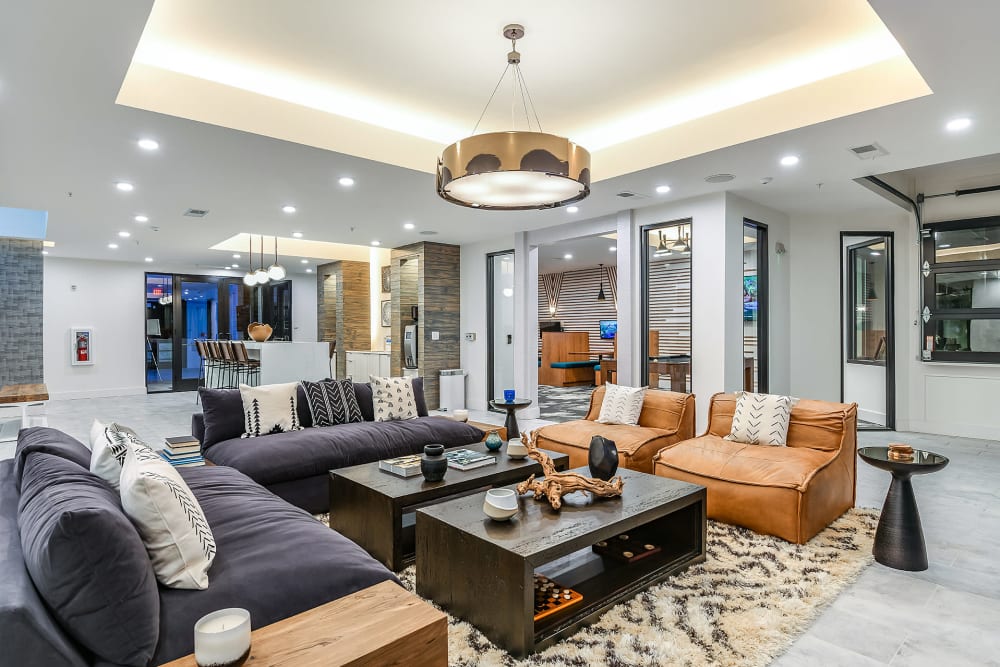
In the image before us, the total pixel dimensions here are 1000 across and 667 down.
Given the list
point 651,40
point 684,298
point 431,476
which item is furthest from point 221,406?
point 684,298

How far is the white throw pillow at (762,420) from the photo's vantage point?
3732mm

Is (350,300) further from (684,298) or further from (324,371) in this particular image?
(684,298)

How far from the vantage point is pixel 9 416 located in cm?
820

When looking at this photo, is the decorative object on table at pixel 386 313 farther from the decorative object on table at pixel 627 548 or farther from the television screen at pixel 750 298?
the decorative object on table at pixel 627 548

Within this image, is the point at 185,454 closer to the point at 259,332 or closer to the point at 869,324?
the point at 259,332

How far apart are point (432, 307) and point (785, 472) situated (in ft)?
19.7

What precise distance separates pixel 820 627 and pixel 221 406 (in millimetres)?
3719

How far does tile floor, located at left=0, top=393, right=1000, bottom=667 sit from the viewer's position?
207 centimetres

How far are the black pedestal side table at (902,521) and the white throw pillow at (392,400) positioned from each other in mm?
3220

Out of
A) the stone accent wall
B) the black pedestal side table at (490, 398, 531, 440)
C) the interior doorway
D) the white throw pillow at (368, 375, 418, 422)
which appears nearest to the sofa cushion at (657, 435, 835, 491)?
the black pedestal side table at (490, 398, 531, 440)

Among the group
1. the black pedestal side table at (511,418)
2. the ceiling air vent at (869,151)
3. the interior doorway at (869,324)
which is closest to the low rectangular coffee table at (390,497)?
the black pedestal side table at (511,418)

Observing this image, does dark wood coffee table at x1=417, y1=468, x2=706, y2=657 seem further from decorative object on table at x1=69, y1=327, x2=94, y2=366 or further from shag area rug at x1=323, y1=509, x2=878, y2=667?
decorative object on table at x1=69, y1=327, x2=94, y2=366

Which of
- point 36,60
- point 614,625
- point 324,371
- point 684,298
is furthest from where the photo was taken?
point 324,371

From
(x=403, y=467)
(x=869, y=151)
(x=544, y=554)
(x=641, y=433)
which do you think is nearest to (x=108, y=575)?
(x=544, y=554)
